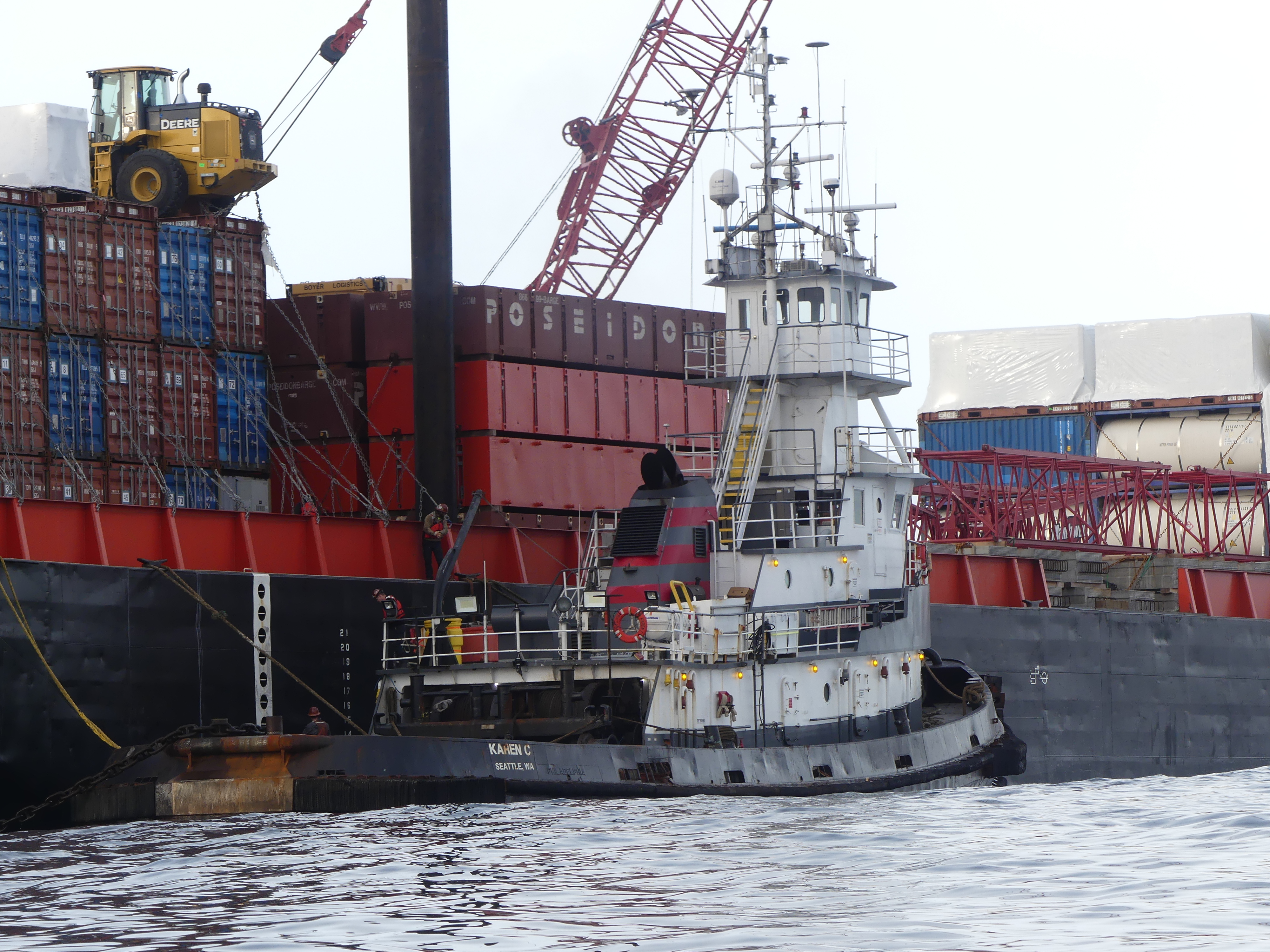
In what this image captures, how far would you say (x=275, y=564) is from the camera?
2923 cm

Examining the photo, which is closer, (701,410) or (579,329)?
(579,329)

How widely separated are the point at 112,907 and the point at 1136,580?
3349cm

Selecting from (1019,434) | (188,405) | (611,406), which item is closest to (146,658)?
(188,405)

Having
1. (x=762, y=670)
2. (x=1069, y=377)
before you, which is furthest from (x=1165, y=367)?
(x=762, y=670)

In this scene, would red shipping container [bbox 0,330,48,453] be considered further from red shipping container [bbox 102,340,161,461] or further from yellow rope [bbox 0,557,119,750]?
yellow rope [bbox 0,557,119,750]

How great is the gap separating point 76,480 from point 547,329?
9250mm

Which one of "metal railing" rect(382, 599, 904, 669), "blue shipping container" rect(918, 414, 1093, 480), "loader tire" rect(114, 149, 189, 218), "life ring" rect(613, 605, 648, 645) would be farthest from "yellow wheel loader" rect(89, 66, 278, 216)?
A: "blue shipping container" rect(918, 414, 1093, 480)

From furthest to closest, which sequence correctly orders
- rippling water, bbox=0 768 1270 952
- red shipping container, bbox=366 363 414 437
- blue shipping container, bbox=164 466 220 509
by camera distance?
red shipping container, bbox=366 363 414 437 → blue shipping container, bbox=164 466 220 509 → rippling water, bbox=0 768 1270 952

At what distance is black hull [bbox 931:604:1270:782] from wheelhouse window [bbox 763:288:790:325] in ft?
31.9

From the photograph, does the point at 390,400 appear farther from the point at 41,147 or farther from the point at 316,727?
the point at 316,727

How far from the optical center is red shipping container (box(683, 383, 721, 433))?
3838 centimetres

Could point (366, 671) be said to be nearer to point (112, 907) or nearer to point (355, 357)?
point (355, 357)

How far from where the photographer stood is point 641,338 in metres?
38.2

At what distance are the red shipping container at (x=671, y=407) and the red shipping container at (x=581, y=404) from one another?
168 centimetres
